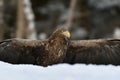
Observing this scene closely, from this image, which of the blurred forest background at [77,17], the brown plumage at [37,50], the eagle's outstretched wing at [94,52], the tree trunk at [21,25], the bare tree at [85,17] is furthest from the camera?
the bare tree at [85,17]

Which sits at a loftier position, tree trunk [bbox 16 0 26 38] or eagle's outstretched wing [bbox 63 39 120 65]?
eagle's outstretched wing [bbox 63 39 120 65]

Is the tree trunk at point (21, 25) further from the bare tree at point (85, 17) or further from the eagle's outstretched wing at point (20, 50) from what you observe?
the eagle's outstretched wing at point (20, 50)

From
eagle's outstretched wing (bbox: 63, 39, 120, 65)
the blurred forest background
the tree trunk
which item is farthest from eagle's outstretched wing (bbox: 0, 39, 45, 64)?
the blurred forest background

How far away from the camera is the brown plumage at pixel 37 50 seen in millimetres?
6031

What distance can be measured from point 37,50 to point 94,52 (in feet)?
2.48

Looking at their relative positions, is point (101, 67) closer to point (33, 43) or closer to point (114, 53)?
point (114, 53)

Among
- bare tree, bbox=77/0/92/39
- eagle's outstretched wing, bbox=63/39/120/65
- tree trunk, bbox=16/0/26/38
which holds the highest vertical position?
eagle's outstretched wing, bbox=63/39/120/65

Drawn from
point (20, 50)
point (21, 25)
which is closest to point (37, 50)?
point (20, 50)

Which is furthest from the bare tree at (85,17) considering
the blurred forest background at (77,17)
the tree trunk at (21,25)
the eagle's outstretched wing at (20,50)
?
the eagle's outstretched wing at (20,50)

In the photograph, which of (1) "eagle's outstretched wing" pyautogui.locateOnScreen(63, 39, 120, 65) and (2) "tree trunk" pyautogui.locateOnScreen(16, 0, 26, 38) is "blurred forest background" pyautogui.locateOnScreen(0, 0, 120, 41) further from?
(1) "eagle's outstretched wing" pyautogui.locateOnScreen(63, 39, 120, 65)

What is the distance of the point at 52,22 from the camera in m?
13.6

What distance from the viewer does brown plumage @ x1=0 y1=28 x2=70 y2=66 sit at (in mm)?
6031

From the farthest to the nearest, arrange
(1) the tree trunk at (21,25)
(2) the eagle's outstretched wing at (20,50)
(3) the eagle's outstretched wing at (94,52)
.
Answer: (1) the tree trunk at (21,25) < (3) the eagle's outstretched wing at (94,52) < (2) the eagle's outstretched wing at (20,50)

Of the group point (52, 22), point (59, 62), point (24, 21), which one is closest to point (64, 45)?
point (59, 62)
